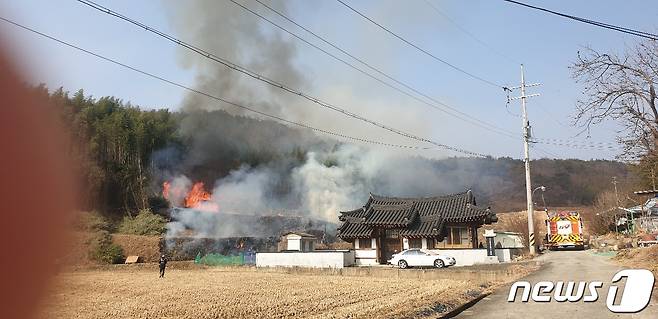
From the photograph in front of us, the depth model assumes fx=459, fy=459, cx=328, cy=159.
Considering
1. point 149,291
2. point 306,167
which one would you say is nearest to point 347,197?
point 306,167

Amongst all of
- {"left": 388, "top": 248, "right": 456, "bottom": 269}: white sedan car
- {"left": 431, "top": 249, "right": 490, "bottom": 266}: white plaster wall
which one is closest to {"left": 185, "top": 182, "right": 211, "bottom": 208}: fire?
{"left": 388, "top": 248, "right": 456, "bottom": 269}: white sedan car

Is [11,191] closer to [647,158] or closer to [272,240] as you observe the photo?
[647,158]

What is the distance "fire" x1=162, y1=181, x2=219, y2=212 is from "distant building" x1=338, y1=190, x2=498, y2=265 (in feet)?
66.5

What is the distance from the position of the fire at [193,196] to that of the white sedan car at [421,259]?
94.1 feet

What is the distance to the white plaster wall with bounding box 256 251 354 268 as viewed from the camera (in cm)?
3291

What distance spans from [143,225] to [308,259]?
19810 millimetres

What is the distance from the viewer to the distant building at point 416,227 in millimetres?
34688

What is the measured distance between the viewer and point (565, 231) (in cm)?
4616

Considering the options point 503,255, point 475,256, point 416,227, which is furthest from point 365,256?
point 503,255

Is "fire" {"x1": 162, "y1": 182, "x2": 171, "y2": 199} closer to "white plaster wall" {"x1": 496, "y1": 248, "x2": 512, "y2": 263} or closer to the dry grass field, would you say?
the dry grass field

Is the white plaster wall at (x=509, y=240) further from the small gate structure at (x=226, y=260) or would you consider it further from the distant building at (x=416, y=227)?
the small gate structure at (x=226, y=260)

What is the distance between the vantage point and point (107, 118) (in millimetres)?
47625

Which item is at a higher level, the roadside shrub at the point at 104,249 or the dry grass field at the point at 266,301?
the roadside shrub at the point at 104,249
